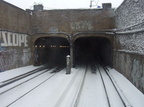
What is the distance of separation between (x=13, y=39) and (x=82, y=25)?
6.97 metres

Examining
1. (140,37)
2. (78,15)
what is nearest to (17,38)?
(78,15)

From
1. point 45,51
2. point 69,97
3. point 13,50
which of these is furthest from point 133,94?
point 45,51

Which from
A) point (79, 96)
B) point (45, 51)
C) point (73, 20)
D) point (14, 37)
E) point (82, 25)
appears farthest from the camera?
point (45, 51)

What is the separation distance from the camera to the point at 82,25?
1667cm

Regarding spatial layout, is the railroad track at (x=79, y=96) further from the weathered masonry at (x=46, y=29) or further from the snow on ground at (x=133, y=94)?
the weathered masonry at (x=46, y=29)

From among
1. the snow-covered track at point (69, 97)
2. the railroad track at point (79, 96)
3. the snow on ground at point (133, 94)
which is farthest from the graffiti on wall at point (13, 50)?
the snow on ground at point (133, 94)

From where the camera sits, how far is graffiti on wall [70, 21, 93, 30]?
1661 cm

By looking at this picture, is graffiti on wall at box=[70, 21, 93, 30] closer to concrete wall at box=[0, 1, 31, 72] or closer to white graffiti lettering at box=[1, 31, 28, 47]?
concrete wall at box=[0, 1, 31, 72]

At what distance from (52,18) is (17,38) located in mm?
4418

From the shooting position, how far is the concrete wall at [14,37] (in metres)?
12.6

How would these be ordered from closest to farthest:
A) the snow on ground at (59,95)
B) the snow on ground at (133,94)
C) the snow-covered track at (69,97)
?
the snow on ground at (133,94), the snow-covered track at (69,97), the snow on ground at (59,95)

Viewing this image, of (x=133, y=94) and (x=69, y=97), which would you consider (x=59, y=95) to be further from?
(x=133, y=94)

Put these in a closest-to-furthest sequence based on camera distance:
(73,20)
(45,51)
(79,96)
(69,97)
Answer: (69,97), (79,96), (73,20), (45,51)

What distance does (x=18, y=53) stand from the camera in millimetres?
14984
